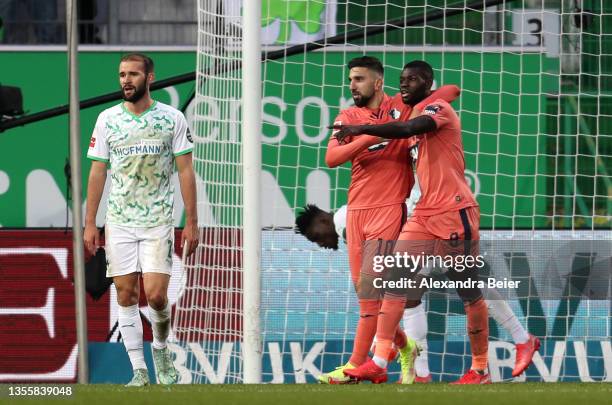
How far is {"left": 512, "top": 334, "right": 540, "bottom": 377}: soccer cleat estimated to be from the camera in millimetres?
7258

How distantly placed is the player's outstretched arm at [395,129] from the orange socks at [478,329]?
913 mm

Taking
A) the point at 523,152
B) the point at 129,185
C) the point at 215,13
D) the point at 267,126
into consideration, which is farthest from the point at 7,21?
the point at 129,185

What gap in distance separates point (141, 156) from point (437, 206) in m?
1.49

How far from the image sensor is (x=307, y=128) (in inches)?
392

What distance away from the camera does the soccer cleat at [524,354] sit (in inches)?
286

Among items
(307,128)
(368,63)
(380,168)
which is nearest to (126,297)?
(380,168)

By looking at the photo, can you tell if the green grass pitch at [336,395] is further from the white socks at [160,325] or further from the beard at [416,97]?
the beard at [416,97]

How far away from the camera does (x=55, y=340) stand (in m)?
9.48

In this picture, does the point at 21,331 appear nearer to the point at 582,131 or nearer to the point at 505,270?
the point at 505,270

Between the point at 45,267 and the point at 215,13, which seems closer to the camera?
the point at 215,13

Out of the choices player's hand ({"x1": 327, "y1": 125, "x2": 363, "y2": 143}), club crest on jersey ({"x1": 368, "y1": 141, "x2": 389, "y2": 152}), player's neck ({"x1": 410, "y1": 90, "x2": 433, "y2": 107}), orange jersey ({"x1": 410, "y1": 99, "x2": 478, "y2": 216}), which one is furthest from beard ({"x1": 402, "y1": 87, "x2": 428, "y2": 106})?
player's hand ({"x1": 327, "y1": 125, "x2": 363, "y2": 143})

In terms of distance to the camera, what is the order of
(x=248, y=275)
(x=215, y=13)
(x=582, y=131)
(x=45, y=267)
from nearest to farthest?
(x=248, y=275) < (x=215, y=13) < (x=45, y=267) < (x=582, y=131)

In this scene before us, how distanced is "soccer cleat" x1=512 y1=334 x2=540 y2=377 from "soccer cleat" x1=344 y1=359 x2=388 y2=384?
0.78 meters

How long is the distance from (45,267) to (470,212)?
3.54m
